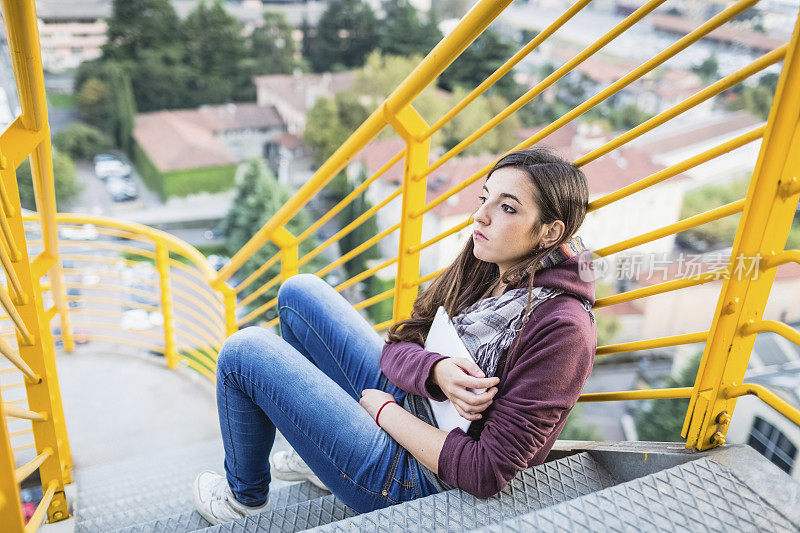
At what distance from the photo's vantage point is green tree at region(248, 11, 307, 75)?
28.7m

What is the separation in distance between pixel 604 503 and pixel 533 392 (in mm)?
183

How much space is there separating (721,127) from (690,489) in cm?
2637

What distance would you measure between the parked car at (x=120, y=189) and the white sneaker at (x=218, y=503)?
23.7 m

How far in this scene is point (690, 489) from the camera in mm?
880

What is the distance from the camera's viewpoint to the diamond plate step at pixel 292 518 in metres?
1.12

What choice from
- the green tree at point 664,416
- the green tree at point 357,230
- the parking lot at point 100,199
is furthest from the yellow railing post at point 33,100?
the parking lot at point 100,199

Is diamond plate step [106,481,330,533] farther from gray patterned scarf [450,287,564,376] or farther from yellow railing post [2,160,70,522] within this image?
gray patterned scarf [450,287,564,376]

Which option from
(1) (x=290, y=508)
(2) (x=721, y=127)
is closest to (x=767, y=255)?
(1) (x=290, y=508)

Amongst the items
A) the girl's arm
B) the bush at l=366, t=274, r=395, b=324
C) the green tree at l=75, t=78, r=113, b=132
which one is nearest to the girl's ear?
the girl's arm

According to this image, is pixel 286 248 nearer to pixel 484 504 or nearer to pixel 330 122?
pixel 484 504

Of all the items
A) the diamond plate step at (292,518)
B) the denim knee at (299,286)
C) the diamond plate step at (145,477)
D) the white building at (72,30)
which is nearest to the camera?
the diamond plate step at (292,518)

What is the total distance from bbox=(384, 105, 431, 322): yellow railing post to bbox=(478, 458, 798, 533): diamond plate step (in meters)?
0.77

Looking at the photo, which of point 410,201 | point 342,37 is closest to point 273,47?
point 342,37

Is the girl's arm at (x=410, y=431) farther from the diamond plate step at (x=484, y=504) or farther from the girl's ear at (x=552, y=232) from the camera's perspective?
the girl's ear at (x=552, y=232)
